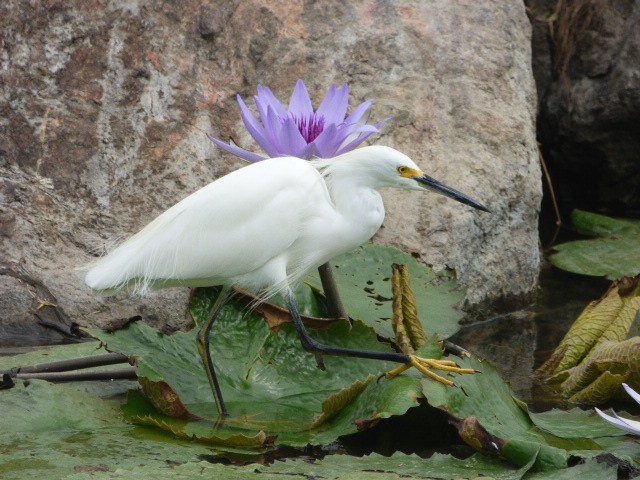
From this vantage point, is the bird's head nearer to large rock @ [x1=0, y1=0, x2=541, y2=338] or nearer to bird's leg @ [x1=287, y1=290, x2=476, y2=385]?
bird's leg @ [x1=287, y1=290, x2=476, y2=385]

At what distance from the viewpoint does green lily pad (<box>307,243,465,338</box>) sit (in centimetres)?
265

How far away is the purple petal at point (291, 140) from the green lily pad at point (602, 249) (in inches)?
80.8

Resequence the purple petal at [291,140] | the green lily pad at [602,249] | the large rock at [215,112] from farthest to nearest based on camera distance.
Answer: the green lily pad at [602,249], the large rock at [215,112], the purple petal at [291,140]

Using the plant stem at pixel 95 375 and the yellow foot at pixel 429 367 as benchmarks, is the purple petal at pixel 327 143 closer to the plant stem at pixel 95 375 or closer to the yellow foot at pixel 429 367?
the yellow foot at pixel 429 367

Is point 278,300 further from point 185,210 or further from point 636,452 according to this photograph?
point 636,452

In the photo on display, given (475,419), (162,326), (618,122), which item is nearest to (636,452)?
(475,419)

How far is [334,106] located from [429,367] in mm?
638

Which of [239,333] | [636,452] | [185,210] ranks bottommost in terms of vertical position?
[636,452]

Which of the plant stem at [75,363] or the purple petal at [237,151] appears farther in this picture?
the plant stem at [75,363]

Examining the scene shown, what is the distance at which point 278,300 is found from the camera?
2.69 meters

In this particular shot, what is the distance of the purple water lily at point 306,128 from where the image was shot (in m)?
2.32

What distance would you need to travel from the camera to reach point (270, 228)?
236 cm

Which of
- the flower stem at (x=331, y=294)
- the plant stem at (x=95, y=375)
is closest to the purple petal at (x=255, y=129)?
the flower stem at (x=331, y=294)

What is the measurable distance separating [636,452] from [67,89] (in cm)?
242
